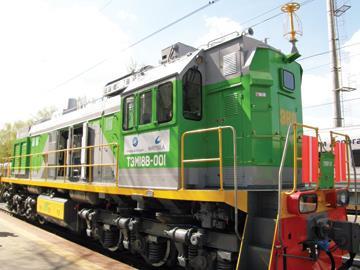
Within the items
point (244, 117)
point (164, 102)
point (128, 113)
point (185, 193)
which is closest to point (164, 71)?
point (164, 102)

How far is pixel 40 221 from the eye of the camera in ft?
39.5

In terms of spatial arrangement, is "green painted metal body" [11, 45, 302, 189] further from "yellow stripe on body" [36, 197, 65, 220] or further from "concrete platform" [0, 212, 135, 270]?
"yellow stripe on body" [36, 197, 65, 220]

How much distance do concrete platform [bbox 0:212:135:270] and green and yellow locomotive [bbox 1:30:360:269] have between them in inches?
23.8

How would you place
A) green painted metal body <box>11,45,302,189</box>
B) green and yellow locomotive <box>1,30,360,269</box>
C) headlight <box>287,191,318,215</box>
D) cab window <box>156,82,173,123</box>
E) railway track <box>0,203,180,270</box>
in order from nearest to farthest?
headlight <box>287,191,318,215</box> → green and yellow locomotive <box>1,30,360,269</box> → green painted metal body <box>11,45,302,189</box> → cab window <box>156,82,173,123</box> → railway track <box>0,203,180,270</box>

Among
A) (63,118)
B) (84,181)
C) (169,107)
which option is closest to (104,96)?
(84,181)

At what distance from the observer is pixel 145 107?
21.4ft

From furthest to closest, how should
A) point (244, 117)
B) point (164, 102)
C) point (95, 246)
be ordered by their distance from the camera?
point (95, 246), point (164, 102), point (244, 117)

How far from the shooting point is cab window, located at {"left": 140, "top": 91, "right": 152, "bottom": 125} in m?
6.39

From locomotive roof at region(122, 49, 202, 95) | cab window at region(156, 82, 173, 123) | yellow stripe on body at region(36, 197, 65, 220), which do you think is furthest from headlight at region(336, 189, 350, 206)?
yellow stripe on body at region(36, 197, 65, 220)

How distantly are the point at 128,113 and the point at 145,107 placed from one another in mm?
590

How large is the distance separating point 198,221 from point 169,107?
1.95m

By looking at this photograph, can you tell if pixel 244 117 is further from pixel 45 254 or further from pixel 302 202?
pixel 45 254

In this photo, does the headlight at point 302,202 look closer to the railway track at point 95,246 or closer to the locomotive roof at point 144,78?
the locomotive roof at point 144,78

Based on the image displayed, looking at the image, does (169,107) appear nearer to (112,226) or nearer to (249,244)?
(249,244)
